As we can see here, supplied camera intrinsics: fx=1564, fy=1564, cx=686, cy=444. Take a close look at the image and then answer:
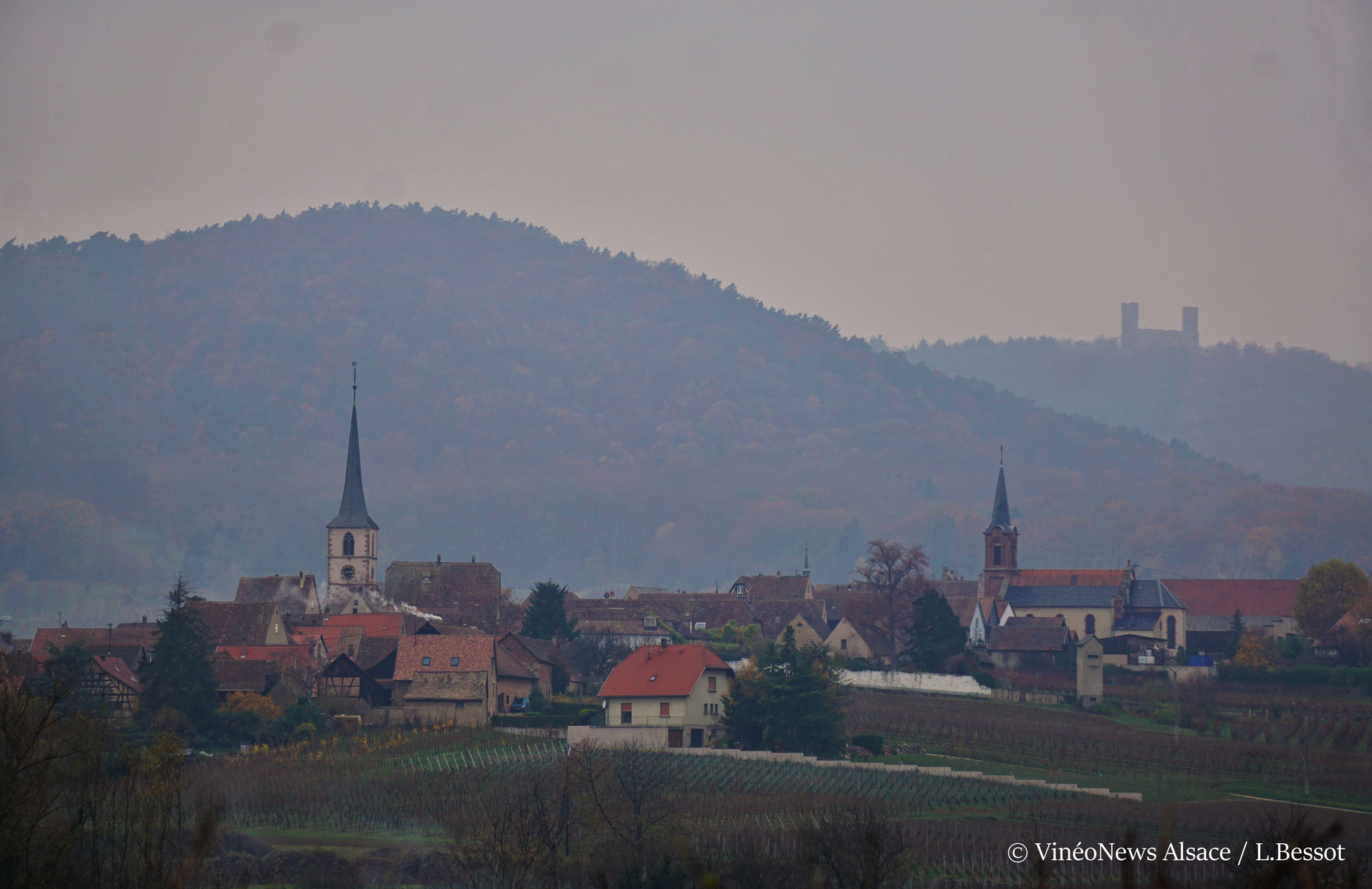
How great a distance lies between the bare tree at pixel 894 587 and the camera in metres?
101

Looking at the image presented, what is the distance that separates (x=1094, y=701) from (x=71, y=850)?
59.9 metres

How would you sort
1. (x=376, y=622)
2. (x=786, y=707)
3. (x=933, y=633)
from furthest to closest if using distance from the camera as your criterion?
(x=933, y=633) → (x=376, y=622) → (x=786, y=707)

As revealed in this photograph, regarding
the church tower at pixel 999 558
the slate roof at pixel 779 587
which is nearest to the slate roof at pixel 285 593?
the slate roof at pixel 779 587

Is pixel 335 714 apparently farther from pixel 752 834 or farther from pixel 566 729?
pixel 752 834

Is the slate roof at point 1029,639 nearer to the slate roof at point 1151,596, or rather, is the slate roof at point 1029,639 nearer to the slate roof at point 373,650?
the slate roof at point 1151,596

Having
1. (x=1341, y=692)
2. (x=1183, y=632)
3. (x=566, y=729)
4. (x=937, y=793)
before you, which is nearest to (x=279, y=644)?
(x=566, y=729)

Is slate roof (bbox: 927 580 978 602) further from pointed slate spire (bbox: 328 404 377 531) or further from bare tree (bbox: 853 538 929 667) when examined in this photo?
pointed slate spire (bbox: 328 404 377 531)

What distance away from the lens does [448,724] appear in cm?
6950

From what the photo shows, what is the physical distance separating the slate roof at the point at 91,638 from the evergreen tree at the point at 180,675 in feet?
41.7

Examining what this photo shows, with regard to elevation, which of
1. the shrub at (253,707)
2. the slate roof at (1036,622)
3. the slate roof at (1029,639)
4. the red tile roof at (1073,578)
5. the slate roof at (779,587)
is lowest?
the shrub at (253,707)

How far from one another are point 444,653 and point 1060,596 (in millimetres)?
61241

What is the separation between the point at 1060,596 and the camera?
12006 cm

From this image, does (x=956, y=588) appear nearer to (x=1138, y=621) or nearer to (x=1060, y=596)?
(x=1060, y=596)

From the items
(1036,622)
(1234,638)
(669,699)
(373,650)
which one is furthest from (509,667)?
(1234,638)
